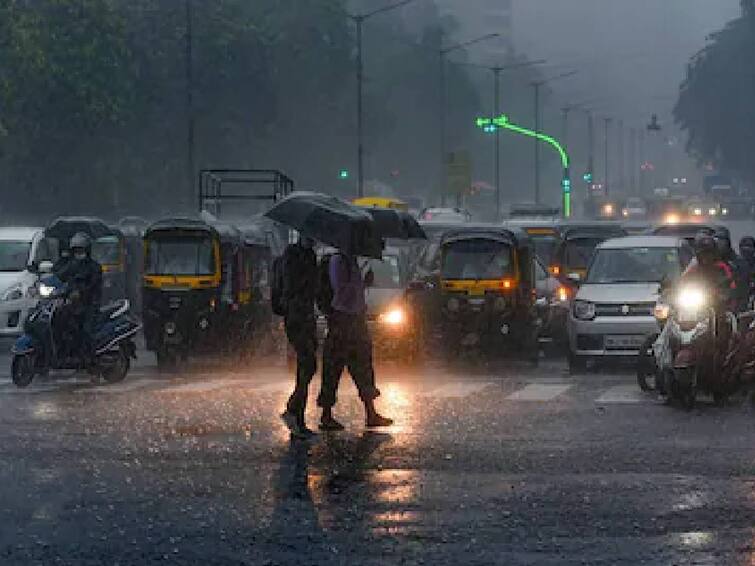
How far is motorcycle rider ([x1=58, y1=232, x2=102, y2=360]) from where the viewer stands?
22500mm

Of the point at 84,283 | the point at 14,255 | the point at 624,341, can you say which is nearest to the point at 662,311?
the point at 624,341

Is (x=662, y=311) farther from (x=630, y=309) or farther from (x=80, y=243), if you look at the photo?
(x=80, y=243)

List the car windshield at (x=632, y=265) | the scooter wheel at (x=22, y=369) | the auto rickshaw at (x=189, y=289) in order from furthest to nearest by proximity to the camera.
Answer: the auto rickshaw at (x=189, y=289)
the car windshield at (x=632, y=265)
the scooter wheel at (x=22, y=369)

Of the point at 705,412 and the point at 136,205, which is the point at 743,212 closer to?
the point at 136,205

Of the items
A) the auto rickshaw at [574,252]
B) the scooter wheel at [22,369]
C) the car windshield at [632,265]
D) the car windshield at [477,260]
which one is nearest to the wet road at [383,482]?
the scooter wheel at [22,369]

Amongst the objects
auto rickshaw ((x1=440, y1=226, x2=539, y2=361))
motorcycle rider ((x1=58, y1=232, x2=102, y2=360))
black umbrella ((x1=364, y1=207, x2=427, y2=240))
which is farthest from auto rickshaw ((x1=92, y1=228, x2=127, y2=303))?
black umbrella ((x1=364, y1=207, x2=427, y2=240))

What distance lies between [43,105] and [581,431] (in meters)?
56.6

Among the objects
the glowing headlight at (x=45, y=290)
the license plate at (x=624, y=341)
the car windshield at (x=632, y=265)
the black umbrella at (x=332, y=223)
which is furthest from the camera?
the car windshield at (x=632, y=265)

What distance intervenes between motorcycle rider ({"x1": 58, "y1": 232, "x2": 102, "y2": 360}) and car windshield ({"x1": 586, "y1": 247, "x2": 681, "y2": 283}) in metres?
7.26

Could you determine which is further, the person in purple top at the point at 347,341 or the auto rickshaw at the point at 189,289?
the auto rickshaw at the point at 189,289

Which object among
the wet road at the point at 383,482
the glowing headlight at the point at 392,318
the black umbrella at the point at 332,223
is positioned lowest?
the wet road at the point at 383,482

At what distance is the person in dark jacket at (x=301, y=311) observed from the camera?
16.4 meters

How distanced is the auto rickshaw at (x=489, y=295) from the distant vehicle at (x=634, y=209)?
299ft

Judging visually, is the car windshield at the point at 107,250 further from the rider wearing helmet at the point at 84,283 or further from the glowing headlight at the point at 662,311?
the glowing headlight at the point at 662,311
